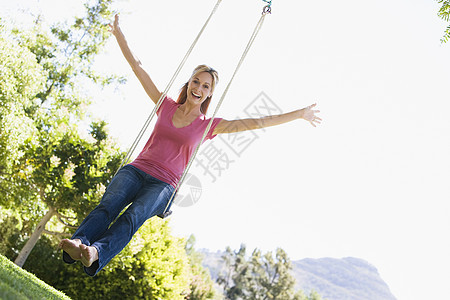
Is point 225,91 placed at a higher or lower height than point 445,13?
lower

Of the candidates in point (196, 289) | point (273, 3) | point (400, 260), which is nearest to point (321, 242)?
point (400, 260)

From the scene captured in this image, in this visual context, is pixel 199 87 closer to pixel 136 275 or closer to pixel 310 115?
pixel 310 115

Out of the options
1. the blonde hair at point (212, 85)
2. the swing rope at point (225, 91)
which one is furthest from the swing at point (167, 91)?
the blonde hair at point (212, 85)

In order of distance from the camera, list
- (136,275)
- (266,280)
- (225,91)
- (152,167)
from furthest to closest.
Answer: (266,280)
(136,275)
(225,91)
(152,167)

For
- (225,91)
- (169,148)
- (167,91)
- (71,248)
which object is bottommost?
(71,248)

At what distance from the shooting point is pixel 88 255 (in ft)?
8.76

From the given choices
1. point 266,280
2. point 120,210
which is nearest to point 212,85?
point 120,210

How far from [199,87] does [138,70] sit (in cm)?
57

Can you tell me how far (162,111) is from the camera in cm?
374

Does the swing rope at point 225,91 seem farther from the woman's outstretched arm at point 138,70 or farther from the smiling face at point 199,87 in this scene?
the woman's outstretched arm at point 138,70

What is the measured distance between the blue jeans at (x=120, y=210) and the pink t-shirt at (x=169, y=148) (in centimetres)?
8

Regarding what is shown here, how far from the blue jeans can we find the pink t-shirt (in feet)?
0.25

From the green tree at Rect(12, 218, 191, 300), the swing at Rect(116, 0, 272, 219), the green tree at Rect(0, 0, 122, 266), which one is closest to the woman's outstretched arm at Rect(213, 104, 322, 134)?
the swing at Rect(116, 0, 272, 219)

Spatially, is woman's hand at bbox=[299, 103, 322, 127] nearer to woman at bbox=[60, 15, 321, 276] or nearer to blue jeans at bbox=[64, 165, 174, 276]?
woman at bbox=[60, 15, 321, 276]
